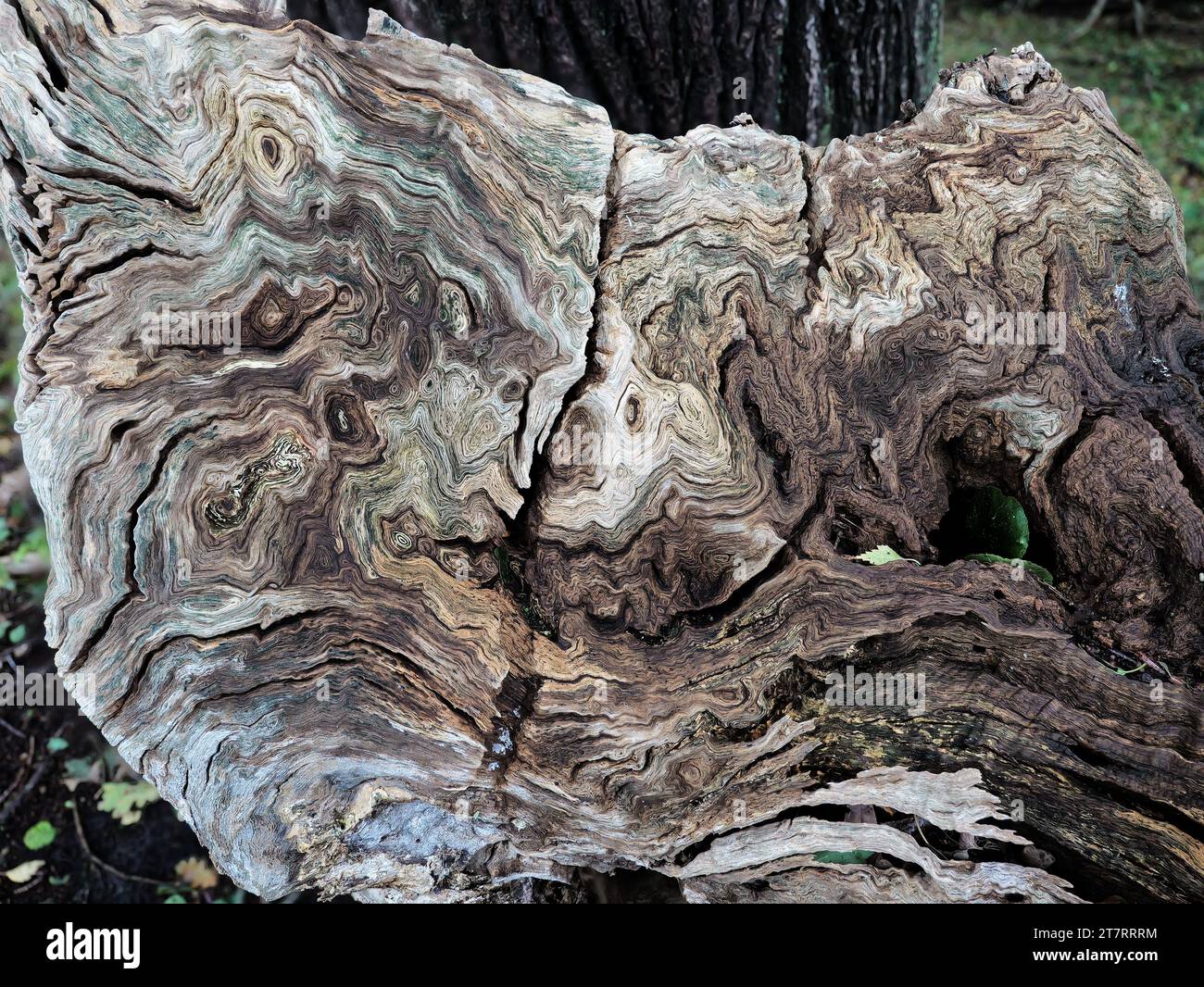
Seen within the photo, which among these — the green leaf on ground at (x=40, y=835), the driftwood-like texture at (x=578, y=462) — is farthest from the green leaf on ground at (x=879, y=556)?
the green leaf on ground at (x=40, y=835)

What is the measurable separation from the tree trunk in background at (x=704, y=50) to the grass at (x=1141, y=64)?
4157 millimetres

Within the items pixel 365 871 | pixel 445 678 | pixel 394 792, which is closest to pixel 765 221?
pixel 445 678

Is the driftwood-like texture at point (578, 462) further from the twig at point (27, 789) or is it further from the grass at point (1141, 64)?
the grass at point (1141, 64)

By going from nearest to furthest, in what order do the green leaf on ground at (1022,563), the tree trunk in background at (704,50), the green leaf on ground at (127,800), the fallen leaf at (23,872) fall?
the green leaf on ground at (1022,563), the tree trunk in background at (704,50), the fallen leaf at (23,872), the green leaf on ground at (127,800)

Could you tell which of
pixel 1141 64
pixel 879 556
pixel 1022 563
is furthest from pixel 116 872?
pixel 1141 64

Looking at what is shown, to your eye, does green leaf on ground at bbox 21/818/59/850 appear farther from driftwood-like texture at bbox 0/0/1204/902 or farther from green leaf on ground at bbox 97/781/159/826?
driftwood-like texture at bbox 0/0/1204/902

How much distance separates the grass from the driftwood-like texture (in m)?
5.01

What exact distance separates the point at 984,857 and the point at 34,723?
457 centimetres

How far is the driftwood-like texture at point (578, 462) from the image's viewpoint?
2.43 meters

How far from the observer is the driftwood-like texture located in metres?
2.43

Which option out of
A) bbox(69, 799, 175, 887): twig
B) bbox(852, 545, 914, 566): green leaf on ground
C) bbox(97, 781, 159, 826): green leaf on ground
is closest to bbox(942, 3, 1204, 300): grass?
bbox(852, 545, 914, 566): green leaf on ground

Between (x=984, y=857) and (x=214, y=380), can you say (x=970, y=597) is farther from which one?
(x=214, y=380)

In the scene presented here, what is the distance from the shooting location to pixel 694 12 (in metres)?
3.19

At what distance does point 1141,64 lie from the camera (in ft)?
27.5
